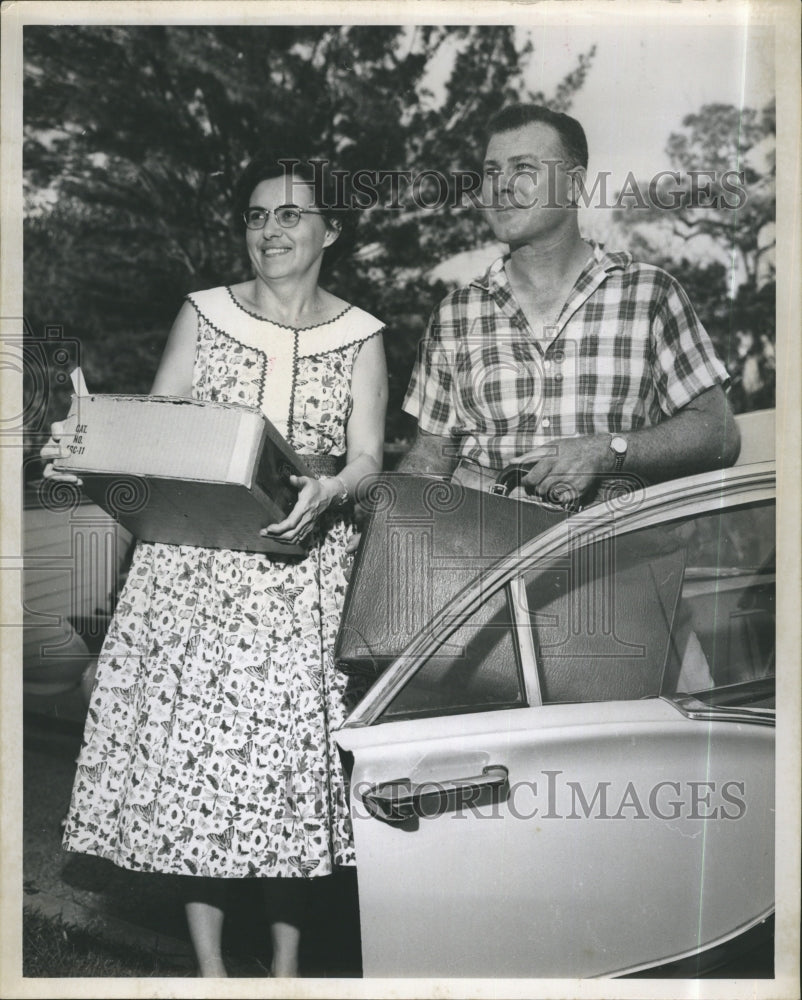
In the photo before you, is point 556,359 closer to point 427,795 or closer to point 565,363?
point 565,363

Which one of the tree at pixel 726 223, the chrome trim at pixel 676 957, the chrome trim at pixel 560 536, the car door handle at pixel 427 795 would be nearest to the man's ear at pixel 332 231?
the tree at pixel 726 223

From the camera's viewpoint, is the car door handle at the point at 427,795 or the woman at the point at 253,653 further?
the woman at the point at 253,653

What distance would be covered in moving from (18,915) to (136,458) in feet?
4.50

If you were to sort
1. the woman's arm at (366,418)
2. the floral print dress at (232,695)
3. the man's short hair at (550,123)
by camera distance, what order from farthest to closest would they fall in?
1. the man's short hair at (550,123)
2. the woman's arm at (366,418)
3. the floral print dress at (232,695)

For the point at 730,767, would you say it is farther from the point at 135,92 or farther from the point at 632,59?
the point at 135,92

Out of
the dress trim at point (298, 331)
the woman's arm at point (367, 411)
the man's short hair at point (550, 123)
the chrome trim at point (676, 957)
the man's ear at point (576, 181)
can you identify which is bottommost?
the chrome trim at point (676, 957)

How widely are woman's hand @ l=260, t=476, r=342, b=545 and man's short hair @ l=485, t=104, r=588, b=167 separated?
105 cm

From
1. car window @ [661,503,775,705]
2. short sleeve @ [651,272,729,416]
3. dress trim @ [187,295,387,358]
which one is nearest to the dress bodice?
dress trim @ [187,295,387,358]

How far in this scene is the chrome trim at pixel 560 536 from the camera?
2.19 metres

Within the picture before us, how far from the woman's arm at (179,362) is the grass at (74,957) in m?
1.45

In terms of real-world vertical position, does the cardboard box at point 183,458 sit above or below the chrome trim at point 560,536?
above

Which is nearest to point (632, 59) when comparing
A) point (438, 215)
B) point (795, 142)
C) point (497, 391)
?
point (795, 142)

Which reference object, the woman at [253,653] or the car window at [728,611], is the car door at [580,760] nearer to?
the car window at [728,611]

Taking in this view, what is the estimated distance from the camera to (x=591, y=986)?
228cm
